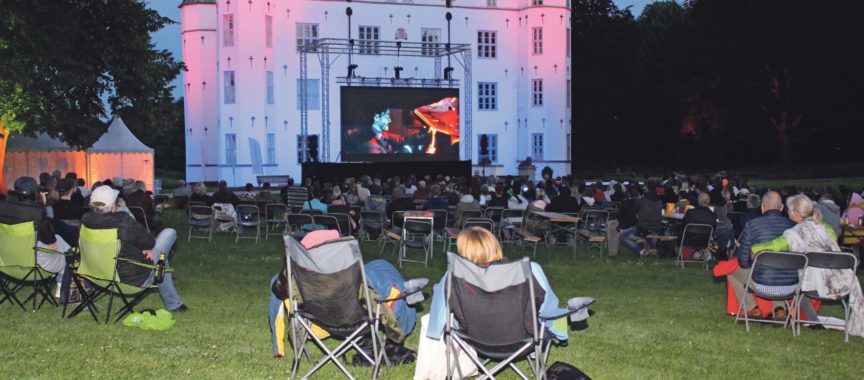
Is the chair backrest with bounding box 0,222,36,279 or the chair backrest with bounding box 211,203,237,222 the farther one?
the chair backrest with bounding box 211,203,237,222

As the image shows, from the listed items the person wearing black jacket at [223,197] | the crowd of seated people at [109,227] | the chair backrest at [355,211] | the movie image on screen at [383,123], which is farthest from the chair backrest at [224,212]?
the movie image on screen at [383,123]

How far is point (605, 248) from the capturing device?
1669cm

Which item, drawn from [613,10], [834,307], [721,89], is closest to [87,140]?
[834,307]

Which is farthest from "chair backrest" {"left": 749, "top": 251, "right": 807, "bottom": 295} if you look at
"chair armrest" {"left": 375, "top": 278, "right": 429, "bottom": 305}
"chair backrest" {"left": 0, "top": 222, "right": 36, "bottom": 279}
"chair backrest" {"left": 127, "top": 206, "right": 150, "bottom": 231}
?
"chair backrest" {"left": 127, "top": 206, "right": 150, "bottom": 231}

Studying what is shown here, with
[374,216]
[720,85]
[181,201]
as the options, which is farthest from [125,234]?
[720,85]

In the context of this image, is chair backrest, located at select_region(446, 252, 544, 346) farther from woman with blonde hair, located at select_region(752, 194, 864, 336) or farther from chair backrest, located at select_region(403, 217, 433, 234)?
chair backrest, located at select_region(403, 217, 433, 234)

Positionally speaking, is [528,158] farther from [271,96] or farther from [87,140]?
[87,140]

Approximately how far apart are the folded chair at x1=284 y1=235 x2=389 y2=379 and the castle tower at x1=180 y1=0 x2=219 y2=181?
129 feet

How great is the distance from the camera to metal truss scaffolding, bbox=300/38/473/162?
39.6 metres

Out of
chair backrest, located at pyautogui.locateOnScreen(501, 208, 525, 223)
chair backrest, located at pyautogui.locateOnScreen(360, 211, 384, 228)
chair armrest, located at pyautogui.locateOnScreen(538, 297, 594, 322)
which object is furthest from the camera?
chair backrest, located at pyautogui.locateOnScreen(501, 208, 525, 223)

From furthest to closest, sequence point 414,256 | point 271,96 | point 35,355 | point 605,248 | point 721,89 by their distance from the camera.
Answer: point 721,89 → point 271,96 → point 605,248 → point 414,256 → point 35,355

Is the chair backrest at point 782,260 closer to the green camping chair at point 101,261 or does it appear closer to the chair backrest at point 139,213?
the green camping chair at point 101,261

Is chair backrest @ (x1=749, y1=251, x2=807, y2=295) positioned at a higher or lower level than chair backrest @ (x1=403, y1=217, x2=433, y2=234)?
higher

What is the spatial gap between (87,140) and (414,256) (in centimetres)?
1365
